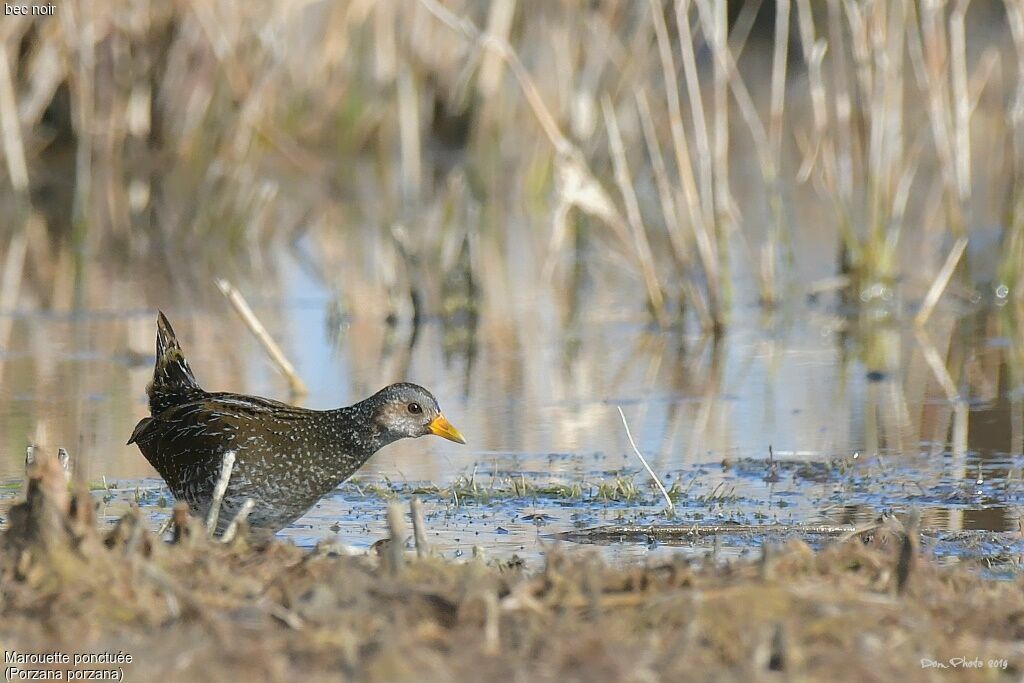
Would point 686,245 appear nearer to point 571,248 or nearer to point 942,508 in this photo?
point 571,248

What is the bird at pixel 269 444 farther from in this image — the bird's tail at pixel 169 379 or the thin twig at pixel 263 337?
the thin twig at pixel 263 337

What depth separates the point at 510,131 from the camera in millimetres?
15961

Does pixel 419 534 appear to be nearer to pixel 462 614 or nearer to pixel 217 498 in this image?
pixel 217 498

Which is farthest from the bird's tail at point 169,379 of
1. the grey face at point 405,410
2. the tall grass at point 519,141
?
the tall grass at point 519,141

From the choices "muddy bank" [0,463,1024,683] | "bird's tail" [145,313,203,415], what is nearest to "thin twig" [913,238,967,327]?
"bird's tail" [145,313,203,415]

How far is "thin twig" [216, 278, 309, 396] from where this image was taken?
7.92m

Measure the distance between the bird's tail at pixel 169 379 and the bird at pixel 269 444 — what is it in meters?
0.13

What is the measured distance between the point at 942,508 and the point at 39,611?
11.0 ft

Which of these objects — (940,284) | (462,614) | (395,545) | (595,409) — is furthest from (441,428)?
(940,284)

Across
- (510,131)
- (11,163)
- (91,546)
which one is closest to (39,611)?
(91,546)

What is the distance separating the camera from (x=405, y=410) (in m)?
6.05

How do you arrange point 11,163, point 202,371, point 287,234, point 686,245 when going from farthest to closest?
1. point 287,234
2. point 11,163
3. point 686,245
4. point 202,371

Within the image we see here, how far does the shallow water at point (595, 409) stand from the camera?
595cm

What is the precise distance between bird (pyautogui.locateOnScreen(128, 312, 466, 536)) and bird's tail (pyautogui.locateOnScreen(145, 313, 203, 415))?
0.13 meters
